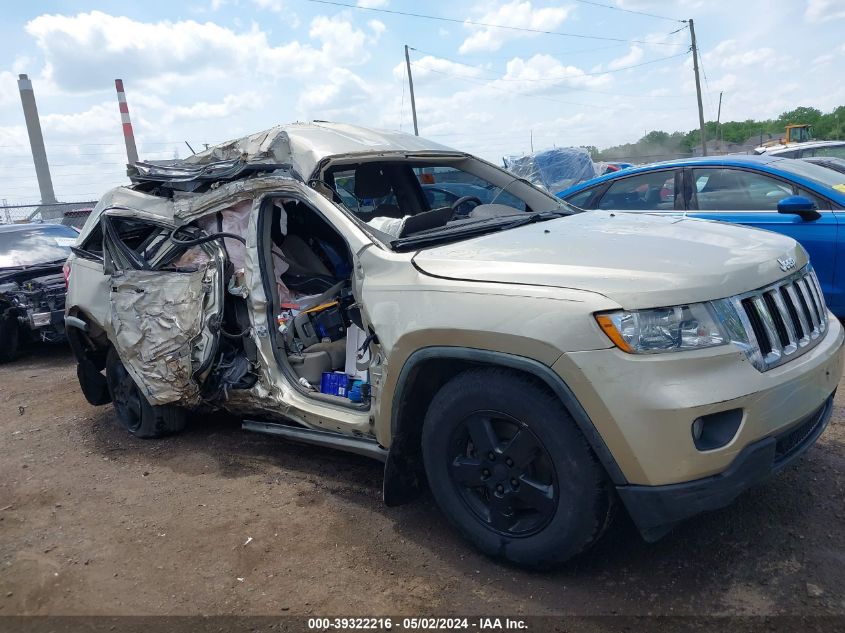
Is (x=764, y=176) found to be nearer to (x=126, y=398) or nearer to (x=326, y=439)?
(x=326, y=439)

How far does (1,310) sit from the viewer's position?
27.0 ft

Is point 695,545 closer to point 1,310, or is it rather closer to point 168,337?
point 168,337

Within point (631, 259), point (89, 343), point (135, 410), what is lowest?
point (135, 410)

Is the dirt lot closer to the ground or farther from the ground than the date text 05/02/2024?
farther from the ground

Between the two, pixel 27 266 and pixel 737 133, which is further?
pixel 737 133

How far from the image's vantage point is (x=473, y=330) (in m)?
2.79

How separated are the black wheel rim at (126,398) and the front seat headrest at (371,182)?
211 cm

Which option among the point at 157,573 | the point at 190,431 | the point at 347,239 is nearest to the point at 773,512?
the point at 347,239

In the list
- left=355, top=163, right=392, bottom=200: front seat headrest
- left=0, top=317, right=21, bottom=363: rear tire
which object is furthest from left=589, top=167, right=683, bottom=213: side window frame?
left=0, top=317, right=21, bottom=363: rear tire

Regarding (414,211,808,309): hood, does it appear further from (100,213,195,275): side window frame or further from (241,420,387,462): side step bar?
(100,213,195,275): side window frame

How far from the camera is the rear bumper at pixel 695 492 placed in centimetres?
→ 249

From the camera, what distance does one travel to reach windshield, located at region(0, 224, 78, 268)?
8805mm

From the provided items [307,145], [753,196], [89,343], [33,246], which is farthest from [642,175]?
[33,246]

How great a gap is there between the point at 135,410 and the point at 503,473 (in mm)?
3225
